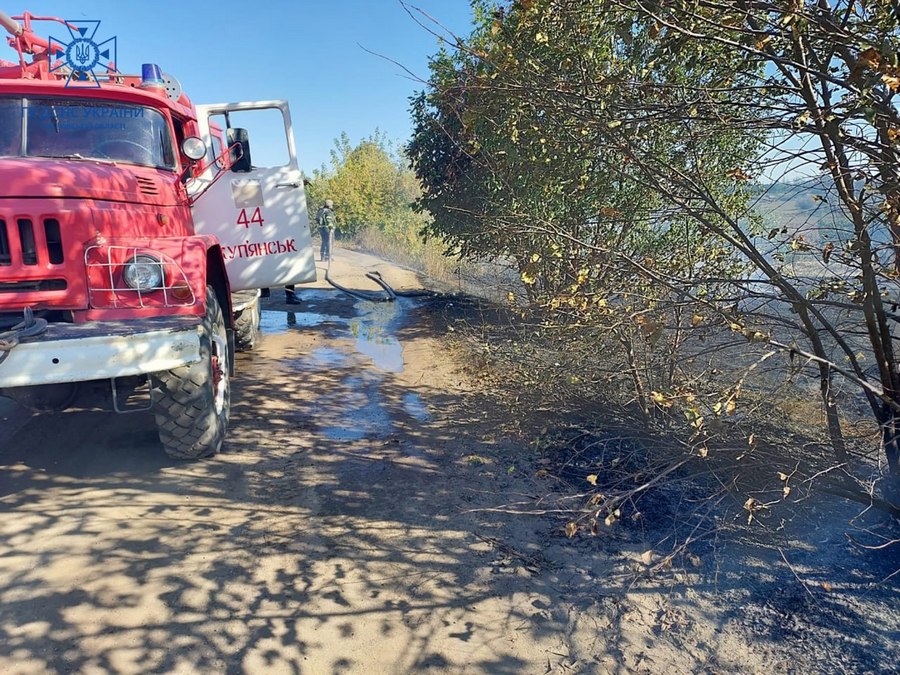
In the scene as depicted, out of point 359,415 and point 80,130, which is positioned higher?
point 80,130

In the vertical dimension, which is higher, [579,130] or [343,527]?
[579,130]

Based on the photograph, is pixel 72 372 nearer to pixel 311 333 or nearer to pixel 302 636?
pixel 302 636

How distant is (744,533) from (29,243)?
4.49 metres

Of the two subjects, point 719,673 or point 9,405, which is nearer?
point 719,673

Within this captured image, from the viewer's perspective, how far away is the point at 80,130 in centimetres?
440

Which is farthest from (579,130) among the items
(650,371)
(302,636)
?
(302,636)

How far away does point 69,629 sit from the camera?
2426 mm

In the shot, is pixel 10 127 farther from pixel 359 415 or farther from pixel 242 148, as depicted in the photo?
pixel 359 415

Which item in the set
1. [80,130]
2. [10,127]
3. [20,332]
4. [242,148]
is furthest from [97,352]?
[242,148]

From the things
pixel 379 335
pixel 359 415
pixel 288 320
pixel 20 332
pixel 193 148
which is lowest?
pixel 359 415

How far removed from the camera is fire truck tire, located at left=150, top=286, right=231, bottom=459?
11.8 ft

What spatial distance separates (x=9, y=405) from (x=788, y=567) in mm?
5959

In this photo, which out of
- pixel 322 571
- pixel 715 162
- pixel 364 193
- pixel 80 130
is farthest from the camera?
pixel 364 193

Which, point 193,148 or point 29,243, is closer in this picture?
point 29,243
